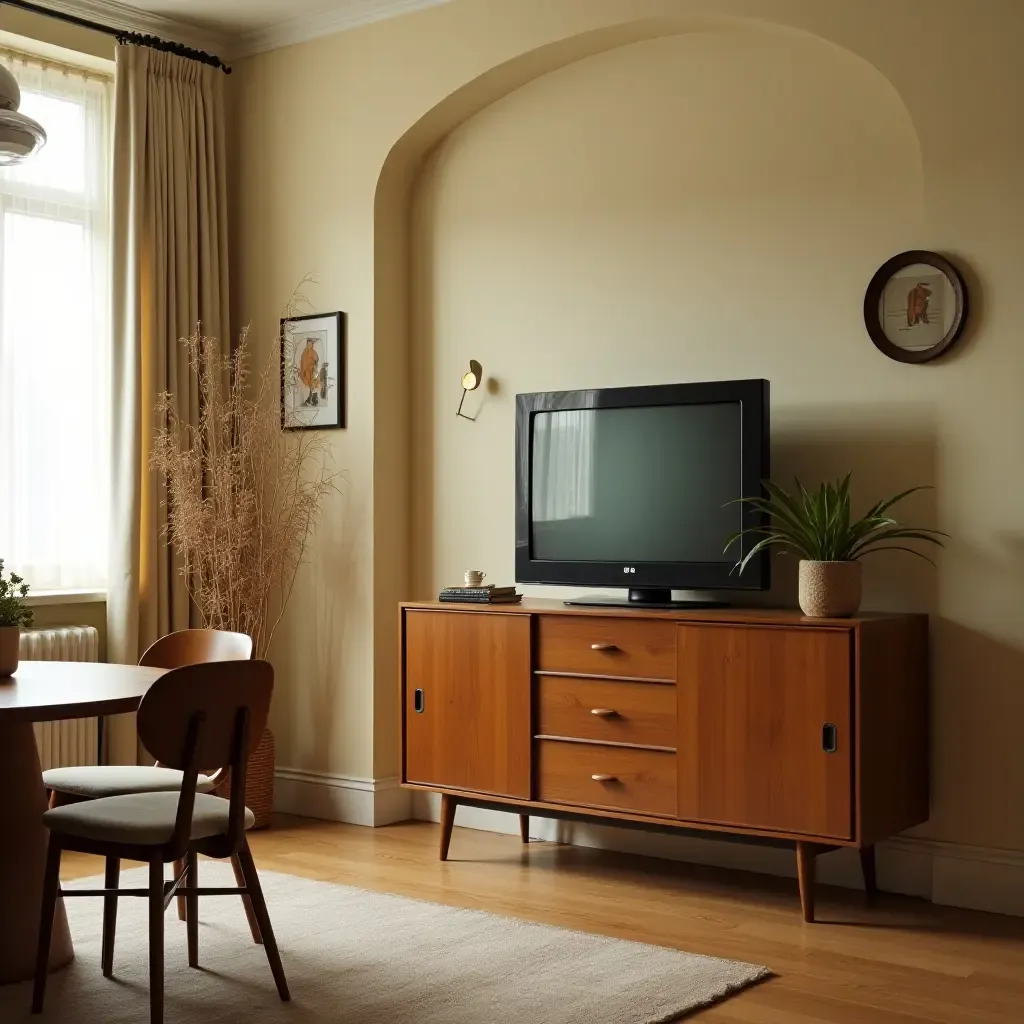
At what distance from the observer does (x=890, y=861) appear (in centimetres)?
415

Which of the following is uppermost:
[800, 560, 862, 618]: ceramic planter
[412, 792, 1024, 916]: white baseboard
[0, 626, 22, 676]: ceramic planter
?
[800, 560, 862, 618]: ceramic planter

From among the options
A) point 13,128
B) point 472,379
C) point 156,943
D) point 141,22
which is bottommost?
point 156,943

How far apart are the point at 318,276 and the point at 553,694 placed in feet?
6.75

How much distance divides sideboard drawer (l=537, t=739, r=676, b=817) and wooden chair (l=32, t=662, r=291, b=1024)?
133 cm

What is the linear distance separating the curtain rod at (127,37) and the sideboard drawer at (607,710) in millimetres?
2951

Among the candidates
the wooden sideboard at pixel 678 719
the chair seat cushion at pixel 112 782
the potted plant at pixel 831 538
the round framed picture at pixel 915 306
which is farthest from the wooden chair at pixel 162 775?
the round framed picture at pixel 915 306

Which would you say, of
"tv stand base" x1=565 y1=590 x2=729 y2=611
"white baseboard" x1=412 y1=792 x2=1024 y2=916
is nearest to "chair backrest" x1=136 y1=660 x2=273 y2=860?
"tv stand base" x1=565 y1=590 x2=729 y2=611

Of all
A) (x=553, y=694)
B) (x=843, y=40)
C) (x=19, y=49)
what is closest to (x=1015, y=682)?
(x=553, y=694)

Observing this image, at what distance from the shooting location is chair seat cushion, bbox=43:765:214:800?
11.1 feet

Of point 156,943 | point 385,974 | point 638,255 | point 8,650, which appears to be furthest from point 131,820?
point 638,255

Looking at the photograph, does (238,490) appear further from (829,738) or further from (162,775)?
(829,738)

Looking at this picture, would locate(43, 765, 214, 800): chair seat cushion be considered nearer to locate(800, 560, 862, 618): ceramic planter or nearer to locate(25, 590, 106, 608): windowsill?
locate(25, 590, 106, 608): windowsill

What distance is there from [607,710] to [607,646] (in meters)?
0.20

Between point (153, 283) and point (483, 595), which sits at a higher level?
point (153, 283)
